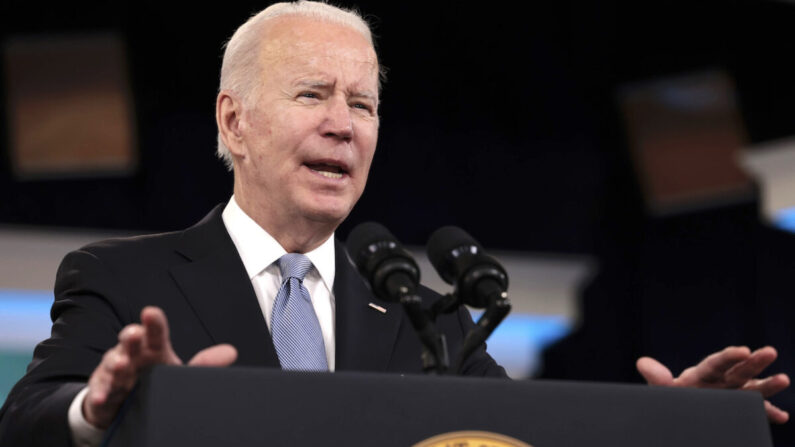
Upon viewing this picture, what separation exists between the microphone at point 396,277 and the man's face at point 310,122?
505mm

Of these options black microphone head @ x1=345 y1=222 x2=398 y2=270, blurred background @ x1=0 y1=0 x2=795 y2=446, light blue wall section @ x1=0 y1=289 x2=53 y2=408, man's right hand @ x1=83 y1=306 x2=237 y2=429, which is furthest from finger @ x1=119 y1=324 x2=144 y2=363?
light blue wall section @ x1=0 y1=289 x2=53 y2=408

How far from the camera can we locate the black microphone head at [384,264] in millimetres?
1393

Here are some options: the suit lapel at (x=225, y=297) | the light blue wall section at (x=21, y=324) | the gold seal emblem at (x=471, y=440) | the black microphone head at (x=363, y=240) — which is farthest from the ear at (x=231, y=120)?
the light blue wall section at (x=21, y=324)

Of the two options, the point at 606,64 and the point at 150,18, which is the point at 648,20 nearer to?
the point at 606,64

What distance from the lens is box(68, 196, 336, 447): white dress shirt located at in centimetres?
188

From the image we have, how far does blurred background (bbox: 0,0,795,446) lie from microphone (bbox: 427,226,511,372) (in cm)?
347

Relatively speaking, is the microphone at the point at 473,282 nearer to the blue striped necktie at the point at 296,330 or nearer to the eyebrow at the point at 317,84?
the blue striped necktie at the point at 296,330

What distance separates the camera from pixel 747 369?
5.16 ft

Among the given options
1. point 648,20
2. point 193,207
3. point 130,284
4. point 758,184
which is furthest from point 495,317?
point 648,20

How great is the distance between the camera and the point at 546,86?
18.9 ft

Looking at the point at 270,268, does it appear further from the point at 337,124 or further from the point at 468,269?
the point at 468,269

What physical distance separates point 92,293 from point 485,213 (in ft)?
13.0

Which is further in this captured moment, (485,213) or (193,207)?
(485,213)

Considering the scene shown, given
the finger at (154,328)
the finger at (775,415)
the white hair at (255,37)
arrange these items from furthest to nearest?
the white hair at (255,37)
the finger at (775,415)
the finger at (154,328)
